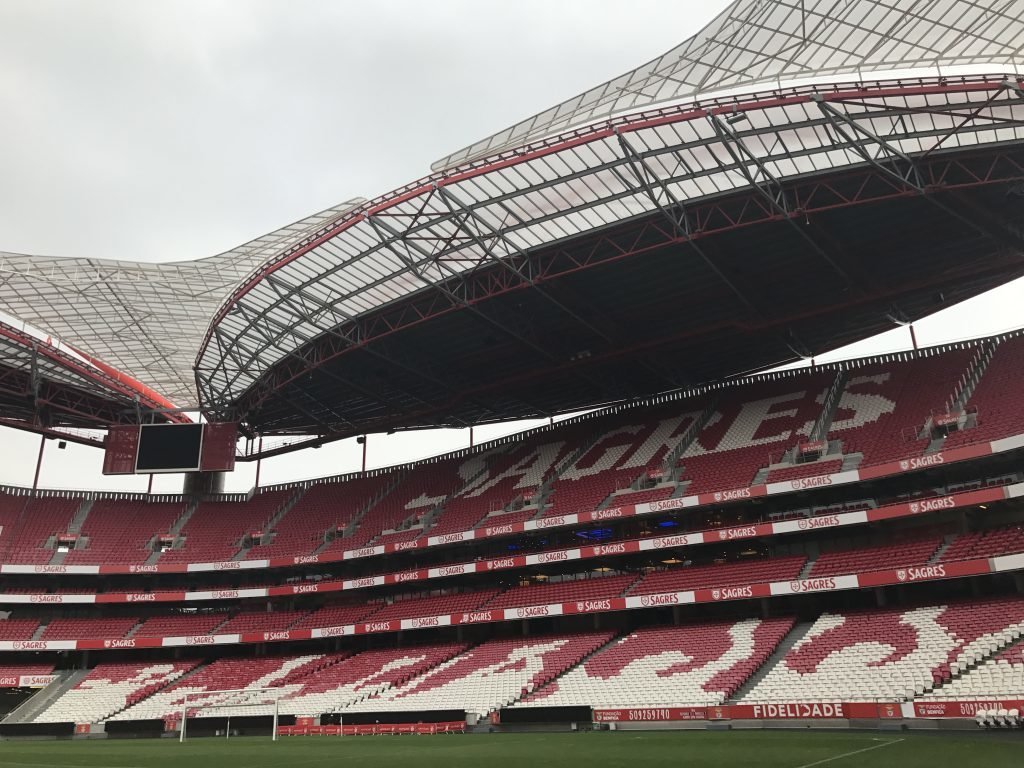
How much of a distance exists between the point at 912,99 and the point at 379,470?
4124cm

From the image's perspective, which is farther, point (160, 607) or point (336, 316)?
point (160, 607)

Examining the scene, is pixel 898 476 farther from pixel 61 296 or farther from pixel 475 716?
pixel 61 296

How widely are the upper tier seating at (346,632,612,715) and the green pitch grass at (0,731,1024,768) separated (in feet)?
11.6

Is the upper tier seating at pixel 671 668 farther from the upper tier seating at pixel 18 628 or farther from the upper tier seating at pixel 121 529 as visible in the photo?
the upper tier seating at pixel 18 628

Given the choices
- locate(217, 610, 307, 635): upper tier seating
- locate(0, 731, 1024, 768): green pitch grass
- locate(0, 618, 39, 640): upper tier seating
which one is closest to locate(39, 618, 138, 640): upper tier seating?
locate(0, 618, 39, 640): upper tier seating

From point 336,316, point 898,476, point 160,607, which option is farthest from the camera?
point 160,607

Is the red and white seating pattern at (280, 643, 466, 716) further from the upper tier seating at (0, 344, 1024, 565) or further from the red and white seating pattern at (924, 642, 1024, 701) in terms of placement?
the red and white seating pattern at (924, 642, 1024, 701)

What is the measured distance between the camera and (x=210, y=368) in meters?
47.6

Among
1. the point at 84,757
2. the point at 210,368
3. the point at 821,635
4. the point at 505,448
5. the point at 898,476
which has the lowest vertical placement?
the point at 84,757

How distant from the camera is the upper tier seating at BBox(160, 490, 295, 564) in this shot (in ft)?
165

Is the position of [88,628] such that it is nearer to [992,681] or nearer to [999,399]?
[992,681]

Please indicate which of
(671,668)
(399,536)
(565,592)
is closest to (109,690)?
(399,536)

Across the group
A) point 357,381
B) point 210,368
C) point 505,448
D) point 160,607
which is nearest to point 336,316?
point 357,381

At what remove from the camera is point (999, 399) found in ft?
111
